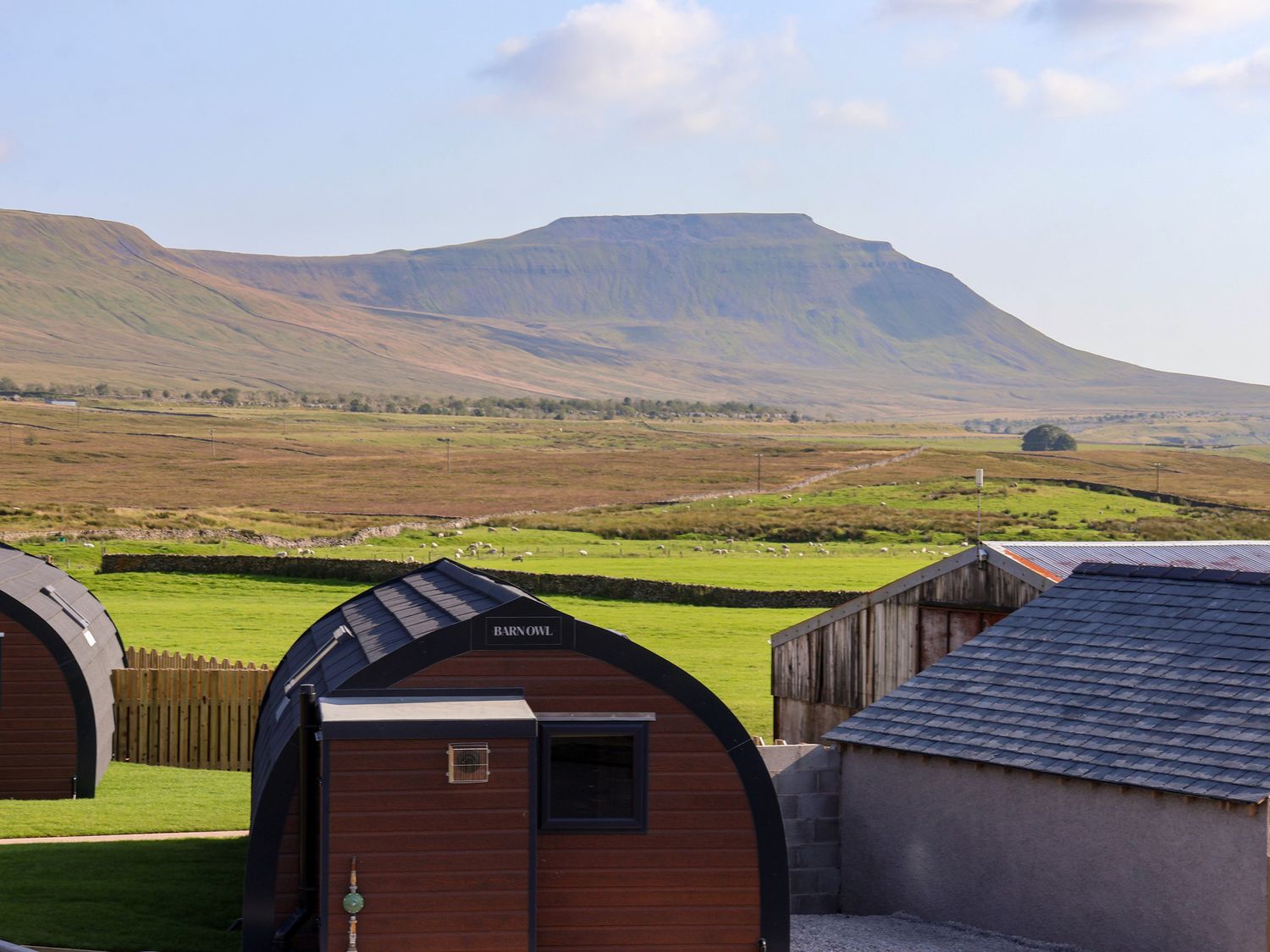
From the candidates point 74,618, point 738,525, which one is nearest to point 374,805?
point 74,618

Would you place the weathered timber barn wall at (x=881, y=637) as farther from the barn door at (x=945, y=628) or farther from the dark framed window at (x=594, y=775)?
the dark framed window at (x=594, y=775)

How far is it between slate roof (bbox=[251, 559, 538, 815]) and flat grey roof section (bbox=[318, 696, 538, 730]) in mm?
425

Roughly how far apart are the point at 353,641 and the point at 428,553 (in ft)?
178

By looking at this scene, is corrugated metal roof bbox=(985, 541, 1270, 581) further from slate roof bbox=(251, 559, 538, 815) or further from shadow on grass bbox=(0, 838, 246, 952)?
shadow on grass bbox=(0, 838, 246, 952)

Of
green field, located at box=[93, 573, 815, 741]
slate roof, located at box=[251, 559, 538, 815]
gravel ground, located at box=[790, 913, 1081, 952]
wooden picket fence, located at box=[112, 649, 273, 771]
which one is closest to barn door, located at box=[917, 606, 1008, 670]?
gravel ground, located at box=[790, 913, 1081, 952]

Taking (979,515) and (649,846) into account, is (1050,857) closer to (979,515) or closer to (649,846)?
(649,846)

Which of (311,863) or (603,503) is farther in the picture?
(603,503)

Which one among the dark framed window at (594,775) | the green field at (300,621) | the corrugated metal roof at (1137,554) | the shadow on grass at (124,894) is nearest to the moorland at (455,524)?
the shadow on grass at (124,894)

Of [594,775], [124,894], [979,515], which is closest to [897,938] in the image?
[594,775]

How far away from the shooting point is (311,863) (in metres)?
13.0

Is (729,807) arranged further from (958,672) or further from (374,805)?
(958,672)

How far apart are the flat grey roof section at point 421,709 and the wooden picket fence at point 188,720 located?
524 inches

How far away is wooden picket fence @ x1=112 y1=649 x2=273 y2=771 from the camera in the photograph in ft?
84.8

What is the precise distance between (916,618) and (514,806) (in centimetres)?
1081
